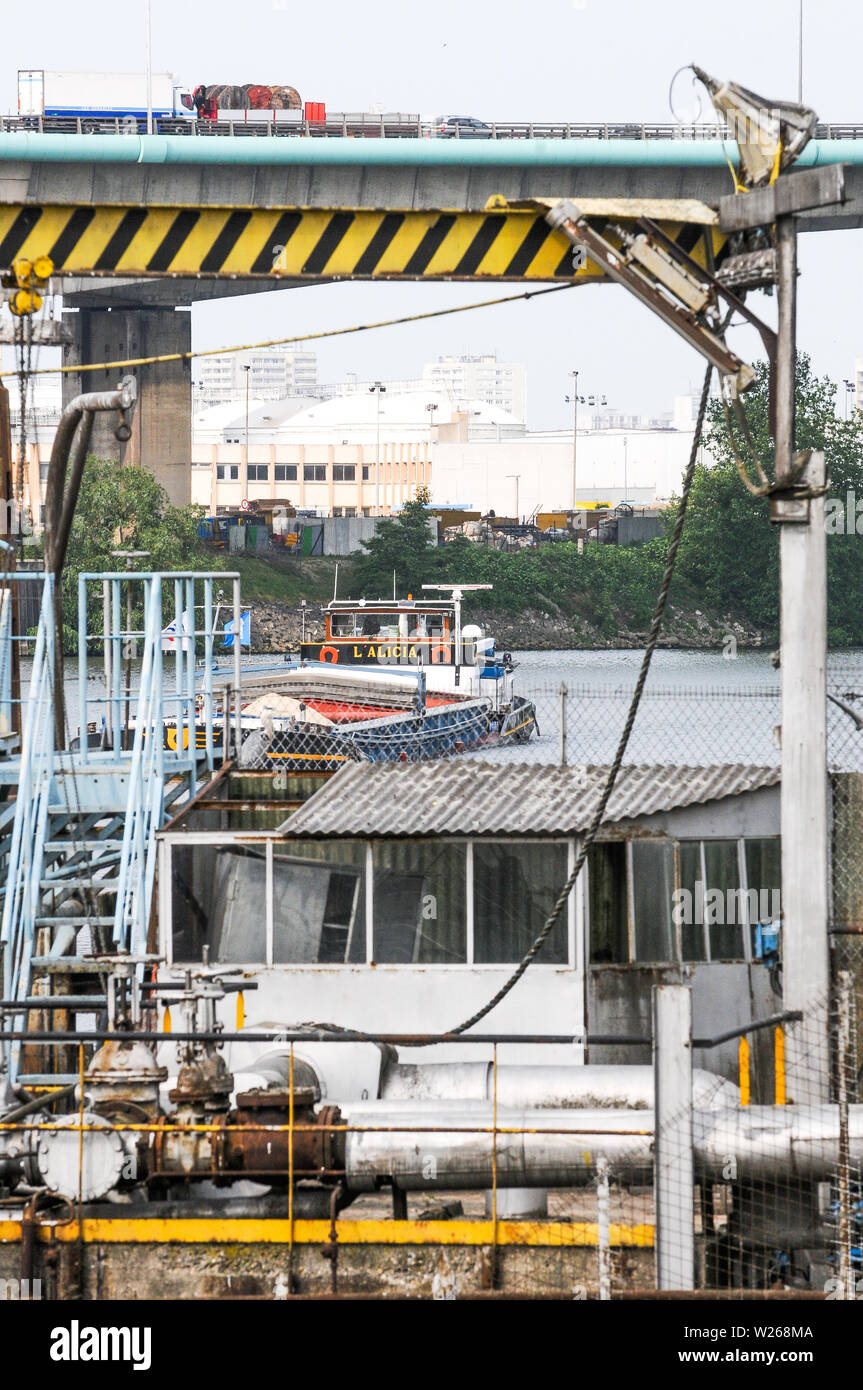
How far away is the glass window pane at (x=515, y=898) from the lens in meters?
13.0

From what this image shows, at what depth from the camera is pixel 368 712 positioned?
46500 millimetres

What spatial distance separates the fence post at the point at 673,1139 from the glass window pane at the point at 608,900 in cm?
434

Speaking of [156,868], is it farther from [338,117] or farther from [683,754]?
[338,117]

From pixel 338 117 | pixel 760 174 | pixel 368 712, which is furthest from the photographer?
pixel 338 117

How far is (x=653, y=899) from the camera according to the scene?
43.9 feet

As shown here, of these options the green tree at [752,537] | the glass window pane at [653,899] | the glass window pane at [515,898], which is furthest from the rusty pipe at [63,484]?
the green tree at [752,537]

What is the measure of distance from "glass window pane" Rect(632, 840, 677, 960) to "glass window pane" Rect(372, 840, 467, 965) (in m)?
1.32

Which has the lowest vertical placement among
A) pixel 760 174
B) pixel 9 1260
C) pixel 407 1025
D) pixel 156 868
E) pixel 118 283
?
pixel 9 1260

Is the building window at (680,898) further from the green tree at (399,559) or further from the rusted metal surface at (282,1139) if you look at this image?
the green tree at (399,559)

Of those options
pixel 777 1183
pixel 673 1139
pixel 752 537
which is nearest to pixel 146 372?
pixel 752 537

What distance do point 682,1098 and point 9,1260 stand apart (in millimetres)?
4264

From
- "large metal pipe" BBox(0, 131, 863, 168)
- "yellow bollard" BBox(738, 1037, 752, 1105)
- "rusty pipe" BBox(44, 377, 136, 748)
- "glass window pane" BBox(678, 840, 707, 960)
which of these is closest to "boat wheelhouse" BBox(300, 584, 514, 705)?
"large metal pipe" BBox(0, 131, 863, 168)
